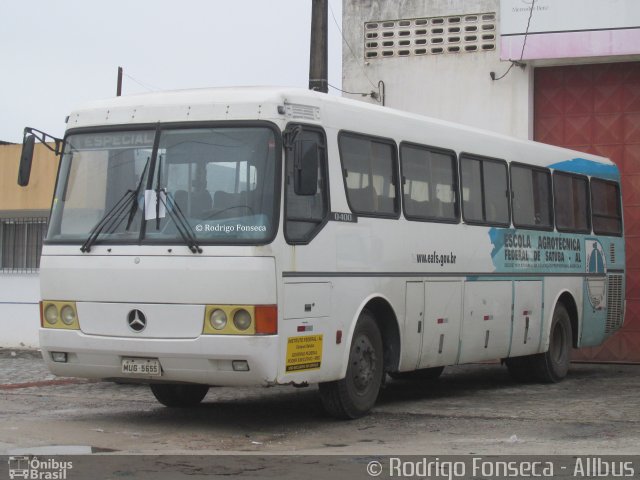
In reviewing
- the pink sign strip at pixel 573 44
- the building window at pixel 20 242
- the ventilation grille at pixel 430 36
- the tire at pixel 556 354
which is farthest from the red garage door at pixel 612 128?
the building window at pixel 20 242

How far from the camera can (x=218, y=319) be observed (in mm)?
10711

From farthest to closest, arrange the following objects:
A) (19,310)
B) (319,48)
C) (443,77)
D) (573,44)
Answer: (19,310)
(443,77)
(573,44)
(319,48)

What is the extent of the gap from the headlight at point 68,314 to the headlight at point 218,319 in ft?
4.77

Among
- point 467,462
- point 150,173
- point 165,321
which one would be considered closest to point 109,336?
point 165,321

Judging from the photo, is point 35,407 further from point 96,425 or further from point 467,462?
point 467,462

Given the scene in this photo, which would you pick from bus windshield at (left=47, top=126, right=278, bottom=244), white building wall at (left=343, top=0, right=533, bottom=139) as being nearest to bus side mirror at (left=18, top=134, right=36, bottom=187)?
bus windshield at (left=47, top=126, right=278, bottom=244)

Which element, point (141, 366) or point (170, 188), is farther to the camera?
point (170, 188)

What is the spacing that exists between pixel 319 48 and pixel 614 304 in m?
5.94

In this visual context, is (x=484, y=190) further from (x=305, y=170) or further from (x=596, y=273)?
(x=305, y=170)

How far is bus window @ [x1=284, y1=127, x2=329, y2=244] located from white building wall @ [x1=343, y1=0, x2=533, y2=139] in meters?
10.2

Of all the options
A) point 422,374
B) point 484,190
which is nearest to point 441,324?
point 484,190

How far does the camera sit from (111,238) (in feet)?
36.8

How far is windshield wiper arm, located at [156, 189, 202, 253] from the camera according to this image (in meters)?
10.8

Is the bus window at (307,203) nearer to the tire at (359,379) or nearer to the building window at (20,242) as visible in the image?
the tire at (359,379)
